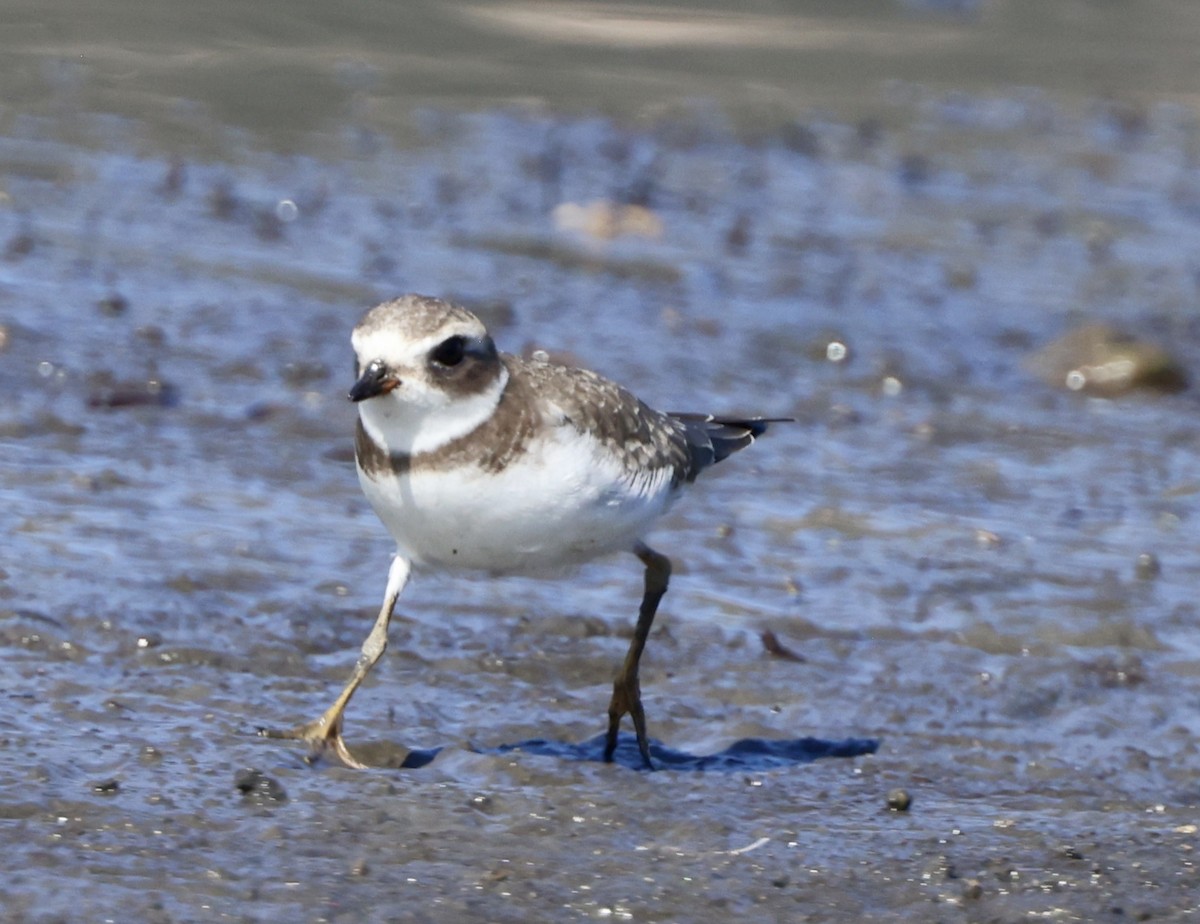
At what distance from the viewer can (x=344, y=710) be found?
5.09 meters

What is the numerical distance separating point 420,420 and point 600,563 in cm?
208

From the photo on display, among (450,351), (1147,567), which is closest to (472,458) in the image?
(450,351)

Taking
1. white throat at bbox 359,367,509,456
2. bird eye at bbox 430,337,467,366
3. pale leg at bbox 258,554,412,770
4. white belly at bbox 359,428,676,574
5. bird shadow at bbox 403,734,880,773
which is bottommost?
bird shadow at bbox 403,734,880,773

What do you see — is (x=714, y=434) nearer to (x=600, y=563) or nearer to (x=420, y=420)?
(x=600, y=563)

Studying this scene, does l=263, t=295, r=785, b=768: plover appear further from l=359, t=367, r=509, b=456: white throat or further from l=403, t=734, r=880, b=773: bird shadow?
l=403, t=734, r=880, b=773: bird shadow

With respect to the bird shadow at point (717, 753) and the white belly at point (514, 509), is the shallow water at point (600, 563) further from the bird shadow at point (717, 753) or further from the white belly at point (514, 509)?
the white belly at point (514, 509)

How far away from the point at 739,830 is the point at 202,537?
2.37 meters

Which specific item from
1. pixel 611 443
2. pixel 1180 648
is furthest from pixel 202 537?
pixel 1180 648

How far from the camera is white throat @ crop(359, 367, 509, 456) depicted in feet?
15.4

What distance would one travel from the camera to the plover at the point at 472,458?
15.3 feet

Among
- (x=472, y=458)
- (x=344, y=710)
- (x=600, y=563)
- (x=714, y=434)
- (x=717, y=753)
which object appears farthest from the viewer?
(x=600, y=563)

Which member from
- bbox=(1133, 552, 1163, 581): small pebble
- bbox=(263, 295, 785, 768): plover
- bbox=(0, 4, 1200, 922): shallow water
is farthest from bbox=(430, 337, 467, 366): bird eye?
bbox=(1133, 552, 1163, 581): small pebble

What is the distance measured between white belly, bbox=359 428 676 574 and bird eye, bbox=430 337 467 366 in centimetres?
26

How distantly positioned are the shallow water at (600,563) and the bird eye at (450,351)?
3.38 feet
